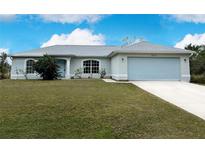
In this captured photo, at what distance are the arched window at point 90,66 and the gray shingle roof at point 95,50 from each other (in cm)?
80

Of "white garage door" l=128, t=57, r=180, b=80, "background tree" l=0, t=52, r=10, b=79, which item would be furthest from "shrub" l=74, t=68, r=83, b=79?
"background tree" l=0, t=52, r=10, b=79

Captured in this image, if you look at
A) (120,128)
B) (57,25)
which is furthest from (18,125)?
(57,25)

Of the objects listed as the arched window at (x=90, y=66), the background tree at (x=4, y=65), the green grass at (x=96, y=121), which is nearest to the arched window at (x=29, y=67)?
the background tree at (x=4, y=65)

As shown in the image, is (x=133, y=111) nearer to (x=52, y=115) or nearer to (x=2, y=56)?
(x=52, y=115)

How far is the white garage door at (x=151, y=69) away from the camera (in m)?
15.6

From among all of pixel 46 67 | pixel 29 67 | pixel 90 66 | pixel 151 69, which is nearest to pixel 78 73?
pixel 90 66

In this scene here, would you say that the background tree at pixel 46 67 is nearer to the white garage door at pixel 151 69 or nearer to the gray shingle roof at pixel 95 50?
the gray shingle roof at pixel 95 50

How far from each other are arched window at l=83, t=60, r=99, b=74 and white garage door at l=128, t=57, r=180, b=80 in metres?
5.42

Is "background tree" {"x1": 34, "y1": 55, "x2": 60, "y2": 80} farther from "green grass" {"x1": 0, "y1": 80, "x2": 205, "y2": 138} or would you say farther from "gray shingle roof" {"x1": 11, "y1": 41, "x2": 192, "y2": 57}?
"green grass" {"x1": 0, "y1": 80, "x2": 205, "y2": 138}

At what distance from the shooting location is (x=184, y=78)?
611 inches

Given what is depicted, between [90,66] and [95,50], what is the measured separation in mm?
3036

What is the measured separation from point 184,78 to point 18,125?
47.3 ft

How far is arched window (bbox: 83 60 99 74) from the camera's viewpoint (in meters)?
20.0

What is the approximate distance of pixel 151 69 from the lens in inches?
614
